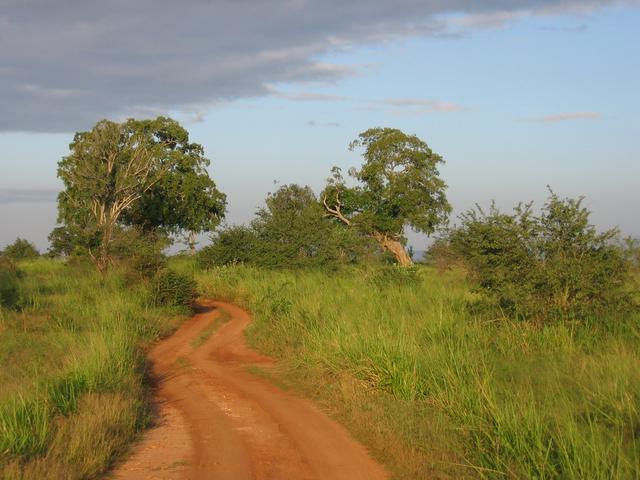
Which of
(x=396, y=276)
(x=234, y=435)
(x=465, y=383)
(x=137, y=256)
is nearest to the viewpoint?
(x=465, y=383)

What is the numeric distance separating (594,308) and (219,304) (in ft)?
41.2

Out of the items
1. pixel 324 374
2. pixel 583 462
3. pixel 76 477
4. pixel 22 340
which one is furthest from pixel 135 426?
pixel 22 340

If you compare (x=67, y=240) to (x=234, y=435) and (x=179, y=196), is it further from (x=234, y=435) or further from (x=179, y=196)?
(x=234, y=435)

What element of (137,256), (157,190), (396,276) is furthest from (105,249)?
(157,190)

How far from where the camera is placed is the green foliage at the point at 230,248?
2547 centimetres

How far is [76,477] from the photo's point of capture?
5.89 meters

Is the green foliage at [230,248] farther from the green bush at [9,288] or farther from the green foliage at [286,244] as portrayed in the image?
the green bush at [9,288]

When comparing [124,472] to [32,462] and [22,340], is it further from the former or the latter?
[22,340]

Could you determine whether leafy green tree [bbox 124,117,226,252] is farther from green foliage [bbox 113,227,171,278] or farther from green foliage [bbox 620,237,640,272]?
green foliage [bbox 620,237,640,272]

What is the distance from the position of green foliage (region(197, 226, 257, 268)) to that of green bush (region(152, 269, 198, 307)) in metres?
6.94

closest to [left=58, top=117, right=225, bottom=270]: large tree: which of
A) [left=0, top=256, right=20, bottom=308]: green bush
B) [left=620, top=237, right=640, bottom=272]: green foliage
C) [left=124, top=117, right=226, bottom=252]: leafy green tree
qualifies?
[left=124, top=117, right=226, bottom=252]: leafy green tree

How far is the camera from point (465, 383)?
24.9 feet

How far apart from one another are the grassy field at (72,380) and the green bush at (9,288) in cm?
20

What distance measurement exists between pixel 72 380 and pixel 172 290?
9496 millimetres
